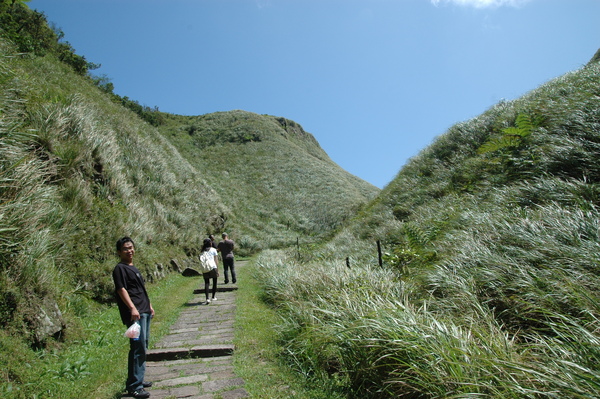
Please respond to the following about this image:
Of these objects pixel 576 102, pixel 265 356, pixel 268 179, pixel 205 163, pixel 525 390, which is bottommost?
pixel 265 356

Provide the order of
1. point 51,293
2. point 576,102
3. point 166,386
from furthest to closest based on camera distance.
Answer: point 576,102 < point 51,293 < point 166,386

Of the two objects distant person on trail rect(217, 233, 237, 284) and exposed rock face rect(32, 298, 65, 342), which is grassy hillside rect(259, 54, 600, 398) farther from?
exposed rock face rect(32, 298, 65, 342)

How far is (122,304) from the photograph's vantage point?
3.63 meters

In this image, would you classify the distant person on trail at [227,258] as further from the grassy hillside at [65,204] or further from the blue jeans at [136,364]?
the blue jeans at [136,364]

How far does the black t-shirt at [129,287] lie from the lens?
3613 millimetres

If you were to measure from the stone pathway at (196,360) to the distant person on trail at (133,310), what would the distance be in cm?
24

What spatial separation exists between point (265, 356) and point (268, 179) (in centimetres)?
3378

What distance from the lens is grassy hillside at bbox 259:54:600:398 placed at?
8.58 feet

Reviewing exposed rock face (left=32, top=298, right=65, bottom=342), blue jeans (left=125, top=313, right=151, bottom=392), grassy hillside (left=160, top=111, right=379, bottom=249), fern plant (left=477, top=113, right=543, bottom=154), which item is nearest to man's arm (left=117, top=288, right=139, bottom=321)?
blue jeans (left=125, top=313, right=151, bottom=392)

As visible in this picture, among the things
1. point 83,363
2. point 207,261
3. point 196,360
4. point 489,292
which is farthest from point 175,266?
point 489,292

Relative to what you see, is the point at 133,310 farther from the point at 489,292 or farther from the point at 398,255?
the point at 398,255

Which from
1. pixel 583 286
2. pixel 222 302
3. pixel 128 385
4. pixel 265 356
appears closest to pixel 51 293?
pixel 128 385

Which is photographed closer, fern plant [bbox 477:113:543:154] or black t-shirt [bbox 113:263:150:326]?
black t-shirt [bbox 113:263:150:326]

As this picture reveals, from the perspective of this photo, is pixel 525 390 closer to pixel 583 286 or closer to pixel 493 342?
pixel 493 342
